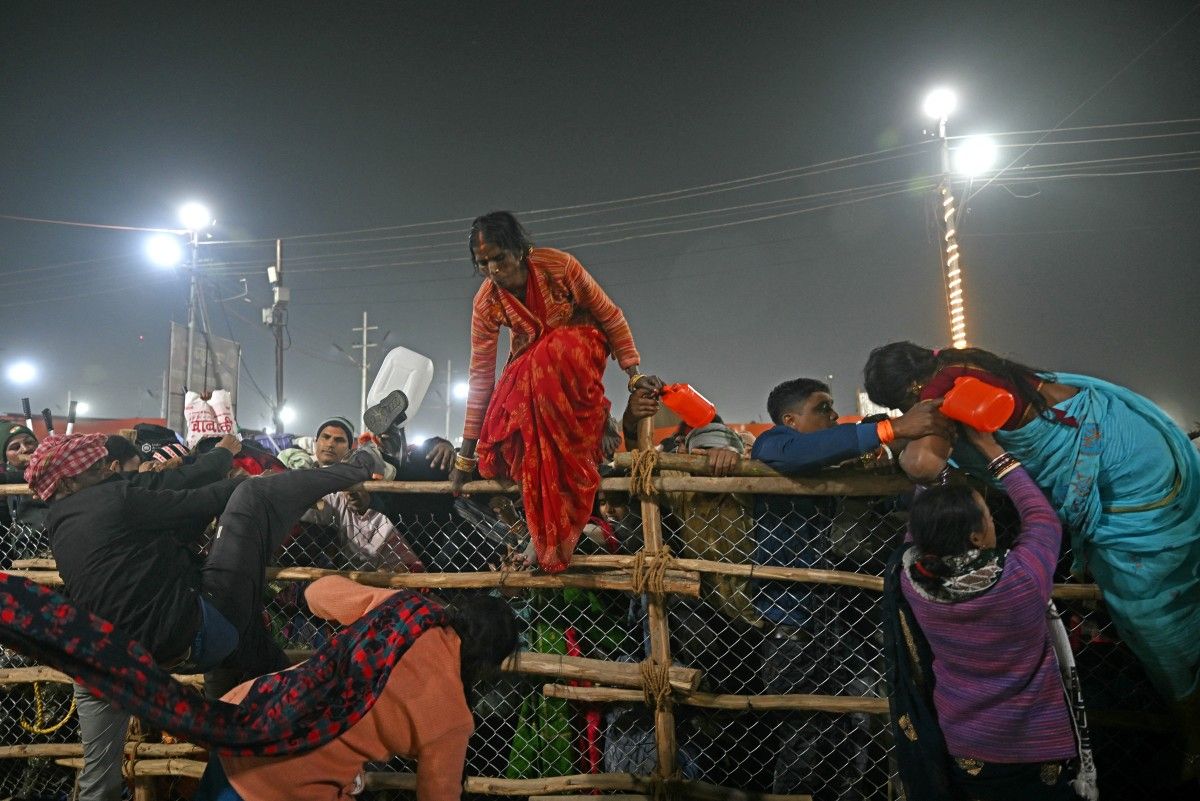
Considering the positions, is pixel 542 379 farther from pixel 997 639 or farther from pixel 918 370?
pixel 997 639

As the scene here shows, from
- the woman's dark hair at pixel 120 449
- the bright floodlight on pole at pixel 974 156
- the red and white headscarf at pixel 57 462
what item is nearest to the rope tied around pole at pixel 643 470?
the red and white headscarf at pixel 57 462

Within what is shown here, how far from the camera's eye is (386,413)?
4250 mm

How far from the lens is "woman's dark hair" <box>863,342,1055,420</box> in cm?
248

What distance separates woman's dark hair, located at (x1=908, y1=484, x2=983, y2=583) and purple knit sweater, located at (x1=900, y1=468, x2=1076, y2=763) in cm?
14

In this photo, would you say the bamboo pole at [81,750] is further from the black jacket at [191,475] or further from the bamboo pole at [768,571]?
the bamboo pole at [768,571]

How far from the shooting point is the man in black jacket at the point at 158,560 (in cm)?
262

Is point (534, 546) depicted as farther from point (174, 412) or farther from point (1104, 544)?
point (174, 412)

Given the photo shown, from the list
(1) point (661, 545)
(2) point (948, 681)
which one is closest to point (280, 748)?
(1) point (661, 545)

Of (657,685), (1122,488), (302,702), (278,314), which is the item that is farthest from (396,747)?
(278,314)

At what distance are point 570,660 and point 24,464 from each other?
4.67 meters

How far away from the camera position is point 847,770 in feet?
10.2

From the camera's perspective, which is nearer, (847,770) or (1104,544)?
(1104,544)

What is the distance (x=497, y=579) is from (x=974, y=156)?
13386mm

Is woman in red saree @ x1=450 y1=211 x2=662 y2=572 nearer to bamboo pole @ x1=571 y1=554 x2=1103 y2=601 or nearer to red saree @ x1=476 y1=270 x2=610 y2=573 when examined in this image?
red saree @ x1=476 y1=270 x2=610 y2=573
